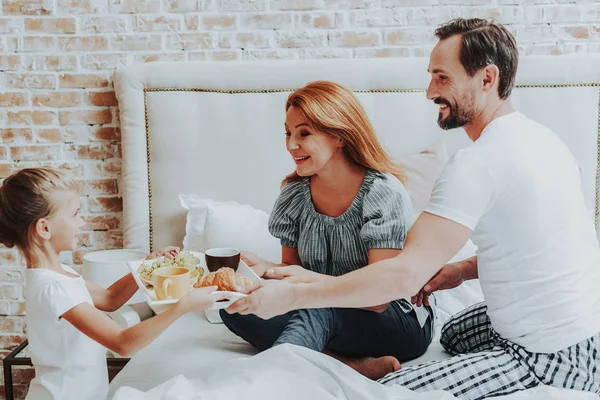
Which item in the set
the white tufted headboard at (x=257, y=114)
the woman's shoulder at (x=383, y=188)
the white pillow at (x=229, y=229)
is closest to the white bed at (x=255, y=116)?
the white tufted headboard at (x=257, y=114)

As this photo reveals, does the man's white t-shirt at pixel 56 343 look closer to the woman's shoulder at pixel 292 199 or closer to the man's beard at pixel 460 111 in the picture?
the woman's shoulder at pixel 292 199

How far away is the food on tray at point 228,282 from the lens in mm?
1591

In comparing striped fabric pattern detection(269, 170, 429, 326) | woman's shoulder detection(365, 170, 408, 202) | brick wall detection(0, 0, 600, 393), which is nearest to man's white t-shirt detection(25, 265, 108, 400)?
striped fabric pattern detection(269, 170, 429, 326)

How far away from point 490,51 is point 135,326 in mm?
1137

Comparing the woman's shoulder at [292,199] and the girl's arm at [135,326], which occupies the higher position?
the woman's shoulder at [292,199]

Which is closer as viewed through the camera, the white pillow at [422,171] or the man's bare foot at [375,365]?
the man's bare foot at [375,365]

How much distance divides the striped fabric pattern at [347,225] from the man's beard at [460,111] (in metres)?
0.34

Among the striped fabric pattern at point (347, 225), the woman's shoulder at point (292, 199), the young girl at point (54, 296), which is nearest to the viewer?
the young girl at point (54, 296)

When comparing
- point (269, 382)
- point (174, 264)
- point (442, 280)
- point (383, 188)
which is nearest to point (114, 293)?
point (174, 264)

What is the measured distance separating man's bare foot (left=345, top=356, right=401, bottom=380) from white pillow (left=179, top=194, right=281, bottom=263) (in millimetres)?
647

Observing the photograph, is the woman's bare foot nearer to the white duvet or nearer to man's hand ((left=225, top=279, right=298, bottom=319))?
the white duvet

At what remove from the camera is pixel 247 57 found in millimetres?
2768

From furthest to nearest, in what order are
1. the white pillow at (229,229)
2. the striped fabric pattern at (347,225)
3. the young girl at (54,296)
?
the white pillow at (229,229) < the striped fabric pattern at (347,225) < the young girl at (54,296)

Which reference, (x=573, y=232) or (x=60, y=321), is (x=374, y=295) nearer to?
(x=573, y=232)
